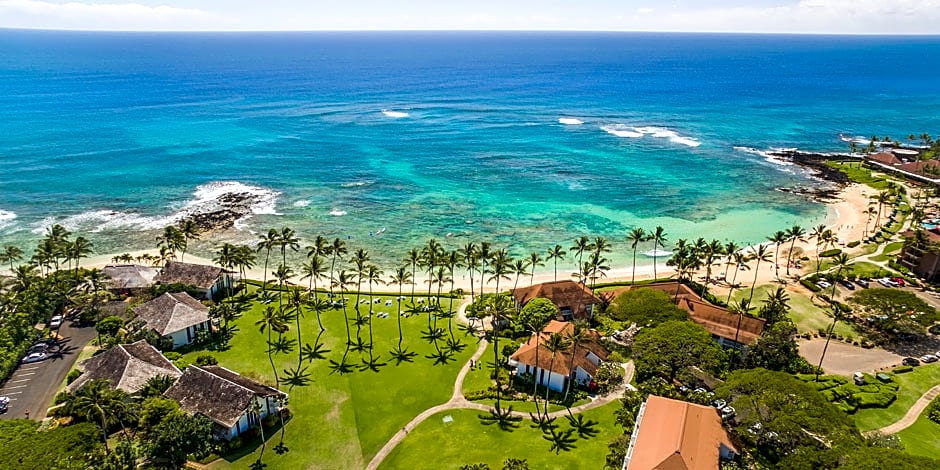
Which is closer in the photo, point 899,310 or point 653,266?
point 899,310

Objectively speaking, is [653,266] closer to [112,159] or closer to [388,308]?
[388,308]

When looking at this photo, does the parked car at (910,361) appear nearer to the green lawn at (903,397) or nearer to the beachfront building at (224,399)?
the green lawn at (903,397)

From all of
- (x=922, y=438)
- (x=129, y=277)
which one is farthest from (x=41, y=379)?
(x=922, y=438)

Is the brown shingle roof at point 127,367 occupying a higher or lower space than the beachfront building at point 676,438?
lower

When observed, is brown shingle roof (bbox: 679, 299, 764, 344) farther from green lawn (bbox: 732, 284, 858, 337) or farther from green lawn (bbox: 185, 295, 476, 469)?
green lawn (bbox: 185, 295, 476, 469)

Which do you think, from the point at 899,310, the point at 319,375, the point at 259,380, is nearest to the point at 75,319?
the point at 259,380

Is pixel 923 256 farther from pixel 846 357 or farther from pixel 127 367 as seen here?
pixel 127 367

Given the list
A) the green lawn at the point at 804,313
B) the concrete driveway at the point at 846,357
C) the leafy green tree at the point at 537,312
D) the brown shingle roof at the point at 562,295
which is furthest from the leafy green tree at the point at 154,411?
the green lawn at the point at 804,313
